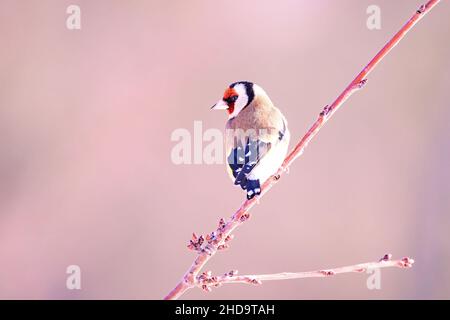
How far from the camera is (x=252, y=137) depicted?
126 cm

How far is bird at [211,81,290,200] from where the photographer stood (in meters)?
1.18

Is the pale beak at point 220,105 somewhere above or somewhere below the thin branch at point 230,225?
above

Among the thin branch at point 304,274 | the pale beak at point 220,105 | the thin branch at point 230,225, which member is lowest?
the thin branch at point 304,274

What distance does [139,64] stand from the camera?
2.63m

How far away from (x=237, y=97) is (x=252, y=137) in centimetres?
16

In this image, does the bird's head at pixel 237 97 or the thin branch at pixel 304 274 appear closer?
the thin branch at pixel 304 274

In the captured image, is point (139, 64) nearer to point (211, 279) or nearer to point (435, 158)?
point (435, 158)

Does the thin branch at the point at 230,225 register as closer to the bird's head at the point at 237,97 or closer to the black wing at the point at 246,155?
the black wing at the point at 246,155

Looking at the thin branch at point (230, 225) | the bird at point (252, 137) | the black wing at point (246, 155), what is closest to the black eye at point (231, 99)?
the bird at point (252, 137)

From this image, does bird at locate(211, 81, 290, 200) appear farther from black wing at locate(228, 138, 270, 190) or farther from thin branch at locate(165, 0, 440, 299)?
thin branch at locate(165, 0, 440, 299)

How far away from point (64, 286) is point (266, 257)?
35.6 inches

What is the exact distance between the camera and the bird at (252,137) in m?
1.18

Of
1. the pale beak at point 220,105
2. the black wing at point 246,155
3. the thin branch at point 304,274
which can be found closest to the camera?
the thin branch at point 304,274

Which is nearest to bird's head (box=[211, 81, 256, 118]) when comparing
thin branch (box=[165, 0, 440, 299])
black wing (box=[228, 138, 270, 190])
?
black wing (box=[228, 138, 270, 190])
